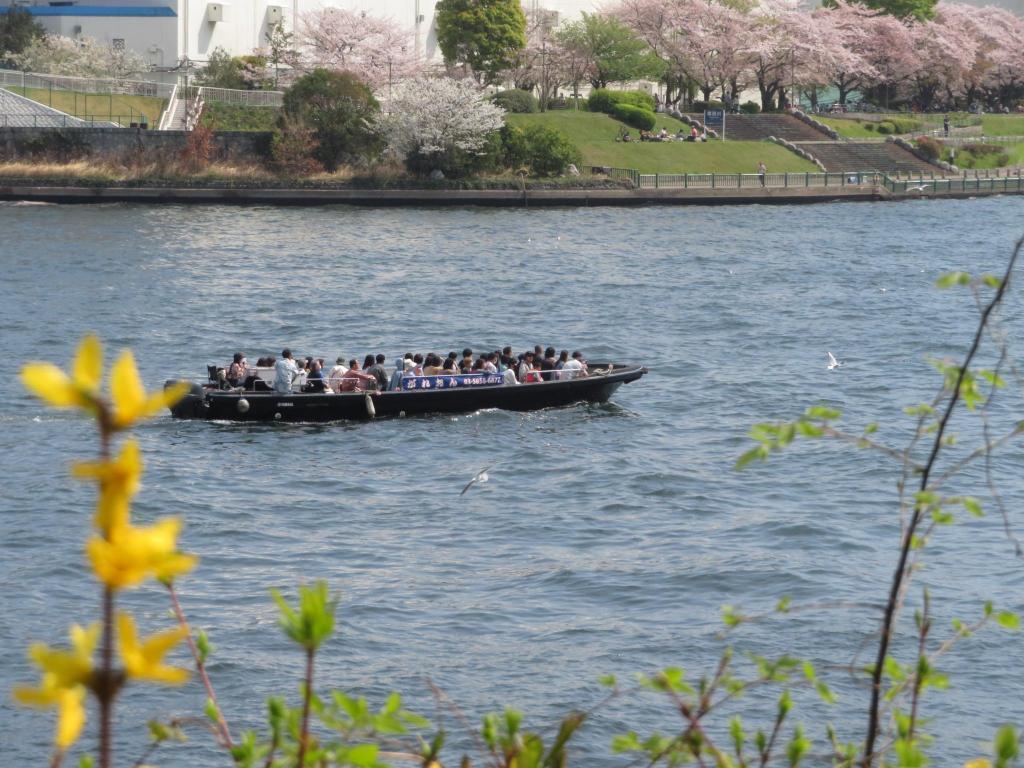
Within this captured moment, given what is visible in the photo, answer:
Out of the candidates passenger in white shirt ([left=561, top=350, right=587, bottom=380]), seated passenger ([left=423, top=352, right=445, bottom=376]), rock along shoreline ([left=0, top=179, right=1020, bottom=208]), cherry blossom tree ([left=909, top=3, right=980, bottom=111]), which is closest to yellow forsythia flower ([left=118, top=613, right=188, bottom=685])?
seated passenger ([left=423, top=352, right=445, bottom=376])

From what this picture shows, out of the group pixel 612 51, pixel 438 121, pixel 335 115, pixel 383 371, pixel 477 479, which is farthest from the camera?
pixel 612 51

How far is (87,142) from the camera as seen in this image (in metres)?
72.8

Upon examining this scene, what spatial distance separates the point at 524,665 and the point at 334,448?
38.5 feet

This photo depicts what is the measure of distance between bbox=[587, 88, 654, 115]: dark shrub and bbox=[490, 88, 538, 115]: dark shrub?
4.83 meters

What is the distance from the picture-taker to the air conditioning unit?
8562cm

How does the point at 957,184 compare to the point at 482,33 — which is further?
the point at 482,33

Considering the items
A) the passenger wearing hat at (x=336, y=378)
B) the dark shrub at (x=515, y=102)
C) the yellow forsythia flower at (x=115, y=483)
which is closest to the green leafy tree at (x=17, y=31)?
the dark shrub at (x=515, y=102)

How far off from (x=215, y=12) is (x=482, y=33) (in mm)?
15564

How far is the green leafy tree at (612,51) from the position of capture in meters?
94.6

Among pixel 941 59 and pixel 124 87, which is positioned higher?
pixel 941 59

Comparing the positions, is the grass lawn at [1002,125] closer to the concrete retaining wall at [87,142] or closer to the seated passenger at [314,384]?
the concrete retaining wall at [87,142]

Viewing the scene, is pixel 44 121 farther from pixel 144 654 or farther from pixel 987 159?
pixel 144 654

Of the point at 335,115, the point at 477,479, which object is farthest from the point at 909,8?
the point at 477,479

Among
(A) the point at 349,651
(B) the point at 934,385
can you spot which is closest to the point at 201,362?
(B) the point at 934,385
